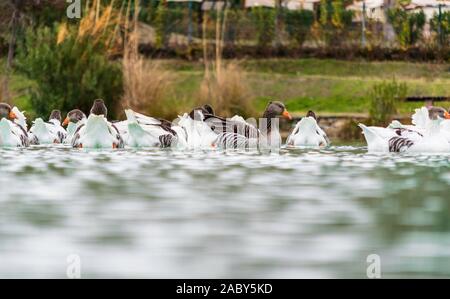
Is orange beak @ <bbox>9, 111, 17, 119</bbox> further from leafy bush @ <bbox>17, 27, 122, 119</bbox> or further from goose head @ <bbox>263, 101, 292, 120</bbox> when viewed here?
Answer: leafy bush @ <bbox>17, 27, 122, 119</bbox>

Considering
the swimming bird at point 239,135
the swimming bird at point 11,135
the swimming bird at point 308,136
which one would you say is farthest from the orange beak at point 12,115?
the swimming bird at point 308,136

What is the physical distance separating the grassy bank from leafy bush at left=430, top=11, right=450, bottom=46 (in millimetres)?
1532

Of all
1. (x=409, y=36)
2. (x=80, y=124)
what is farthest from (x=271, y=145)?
(x=409, y=36)

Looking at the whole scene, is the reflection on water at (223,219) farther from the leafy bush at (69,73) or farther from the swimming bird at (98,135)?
the leafy bush at (69,73)

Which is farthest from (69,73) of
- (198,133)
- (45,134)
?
(198,133)

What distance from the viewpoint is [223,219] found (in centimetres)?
594

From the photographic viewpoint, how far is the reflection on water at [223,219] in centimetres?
459

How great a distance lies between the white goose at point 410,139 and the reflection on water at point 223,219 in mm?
1958

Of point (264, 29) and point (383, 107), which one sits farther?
point (264, 29)

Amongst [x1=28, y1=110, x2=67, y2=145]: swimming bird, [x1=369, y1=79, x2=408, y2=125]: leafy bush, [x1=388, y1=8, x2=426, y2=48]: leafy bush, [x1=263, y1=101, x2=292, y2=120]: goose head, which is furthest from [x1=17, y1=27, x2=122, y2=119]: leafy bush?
[x1=388, y1=8, x2=426, y2=48]: leafy bush

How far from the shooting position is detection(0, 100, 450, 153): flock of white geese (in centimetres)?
1238

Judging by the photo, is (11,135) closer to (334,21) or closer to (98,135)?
(98,135)

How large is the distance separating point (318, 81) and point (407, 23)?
17.1 ft
